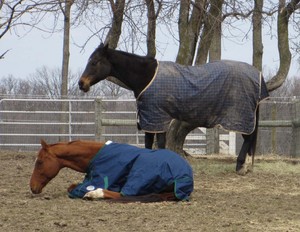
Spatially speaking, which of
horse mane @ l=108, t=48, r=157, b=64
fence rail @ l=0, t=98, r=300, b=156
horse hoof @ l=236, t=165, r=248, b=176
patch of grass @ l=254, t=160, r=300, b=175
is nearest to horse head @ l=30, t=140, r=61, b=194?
horse mane @ l=108, t=48, r=157, b=64

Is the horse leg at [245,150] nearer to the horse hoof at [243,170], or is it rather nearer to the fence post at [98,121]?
the horse hoof at [243,170]

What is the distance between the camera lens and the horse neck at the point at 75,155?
7.00 meters

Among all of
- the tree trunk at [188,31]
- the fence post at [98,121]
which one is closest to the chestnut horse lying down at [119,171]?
the tree trunk at [188,31]

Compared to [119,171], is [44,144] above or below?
above

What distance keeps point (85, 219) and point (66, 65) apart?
17240 mm

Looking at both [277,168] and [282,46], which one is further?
[282,46]

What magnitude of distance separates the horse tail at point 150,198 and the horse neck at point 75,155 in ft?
1.97

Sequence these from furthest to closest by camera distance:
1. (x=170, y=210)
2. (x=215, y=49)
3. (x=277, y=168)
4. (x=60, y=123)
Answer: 1. (x=215, y=49)
2. (x=60, y=123)
3. (x=277, y=168)
4. (x=170, y=210)

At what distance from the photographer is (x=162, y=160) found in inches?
269

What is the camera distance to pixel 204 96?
9.30 m

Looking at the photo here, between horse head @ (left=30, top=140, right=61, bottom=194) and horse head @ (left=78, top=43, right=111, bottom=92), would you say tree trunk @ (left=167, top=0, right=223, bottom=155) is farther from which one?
horse head @ (left=30, top=140, right=61, bottom=194)

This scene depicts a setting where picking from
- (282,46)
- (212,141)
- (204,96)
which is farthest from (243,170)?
(212,141)

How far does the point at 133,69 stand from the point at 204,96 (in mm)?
1082

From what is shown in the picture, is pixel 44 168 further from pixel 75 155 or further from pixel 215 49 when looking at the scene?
pixel 215 49
